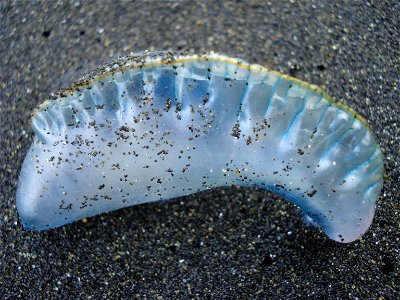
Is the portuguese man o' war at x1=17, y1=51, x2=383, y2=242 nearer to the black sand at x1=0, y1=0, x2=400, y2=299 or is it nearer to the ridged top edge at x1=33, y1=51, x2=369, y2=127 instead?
the ridged top edge at x1=33, y1=51, x2=369, y2=127

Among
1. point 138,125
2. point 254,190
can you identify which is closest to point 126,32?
point 138,125

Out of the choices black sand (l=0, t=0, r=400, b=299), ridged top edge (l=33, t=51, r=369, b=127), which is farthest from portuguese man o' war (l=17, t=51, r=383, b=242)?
black sand (l=0, t=0, r=400, b=299)

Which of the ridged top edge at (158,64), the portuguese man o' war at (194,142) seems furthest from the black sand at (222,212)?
the ridged top edge at (158,64)

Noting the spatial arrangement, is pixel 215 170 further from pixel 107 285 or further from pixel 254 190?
pixel 107 285

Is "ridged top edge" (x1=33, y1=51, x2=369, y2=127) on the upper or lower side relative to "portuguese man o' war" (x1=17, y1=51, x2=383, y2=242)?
upper

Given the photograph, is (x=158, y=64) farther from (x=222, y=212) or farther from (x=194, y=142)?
(x=222, y=212)

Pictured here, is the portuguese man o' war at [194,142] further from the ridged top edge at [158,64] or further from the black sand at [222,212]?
the black sand at [222,212]
